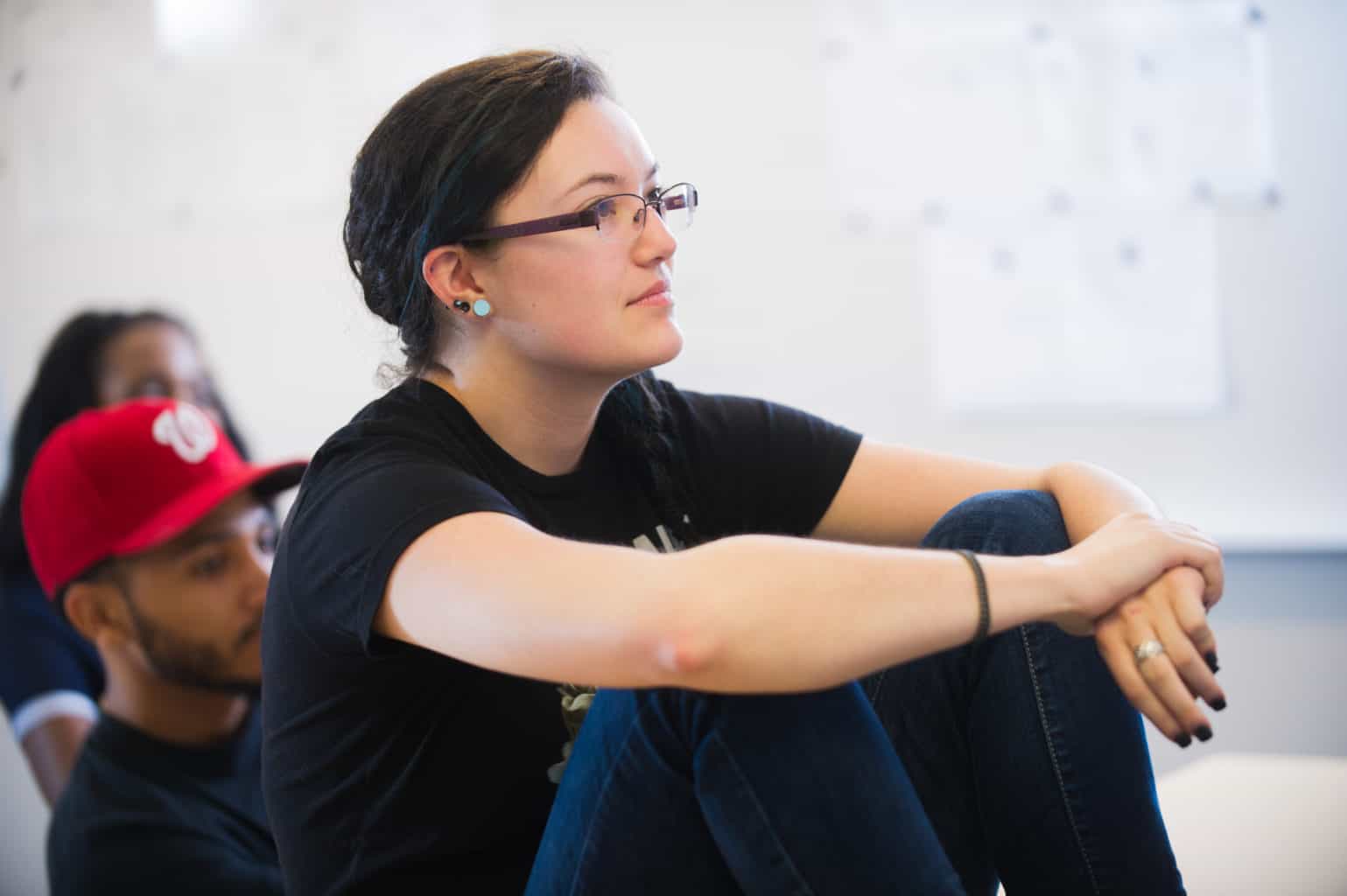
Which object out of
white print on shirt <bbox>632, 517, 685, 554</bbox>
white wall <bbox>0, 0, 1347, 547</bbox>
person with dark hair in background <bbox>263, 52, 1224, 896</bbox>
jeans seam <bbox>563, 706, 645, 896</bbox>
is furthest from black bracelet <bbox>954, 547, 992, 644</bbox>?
white wall <bbox>0, 0, 1347, 547</bbox>

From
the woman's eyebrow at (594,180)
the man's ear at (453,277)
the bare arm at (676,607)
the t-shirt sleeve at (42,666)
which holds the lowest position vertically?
the t-shirt sleeve at (42,666)

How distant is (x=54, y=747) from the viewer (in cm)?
202

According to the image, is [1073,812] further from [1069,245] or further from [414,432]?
[1069,245]

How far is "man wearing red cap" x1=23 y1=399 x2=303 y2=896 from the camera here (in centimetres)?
154

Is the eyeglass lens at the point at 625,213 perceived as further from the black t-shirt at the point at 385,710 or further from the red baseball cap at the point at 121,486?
the red baseball cap at the point at 121,486

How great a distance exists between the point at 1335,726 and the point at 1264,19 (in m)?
1.09

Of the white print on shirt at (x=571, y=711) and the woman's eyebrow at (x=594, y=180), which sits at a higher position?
the woman's eyebrow at (x=594, y=180)

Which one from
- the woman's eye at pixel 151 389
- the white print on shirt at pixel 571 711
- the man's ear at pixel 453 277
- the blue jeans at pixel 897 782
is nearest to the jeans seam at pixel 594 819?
the blue jeans at pixel 897 782

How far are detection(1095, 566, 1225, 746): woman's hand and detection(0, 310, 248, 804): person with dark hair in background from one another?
1.72 meters

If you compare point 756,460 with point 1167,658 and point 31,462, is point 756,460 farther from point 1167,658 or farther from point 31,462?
point 31,462

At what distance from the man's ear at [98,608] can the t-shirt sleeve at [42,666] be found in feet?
1.58

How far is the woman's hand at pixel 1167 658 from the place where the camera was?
972mm

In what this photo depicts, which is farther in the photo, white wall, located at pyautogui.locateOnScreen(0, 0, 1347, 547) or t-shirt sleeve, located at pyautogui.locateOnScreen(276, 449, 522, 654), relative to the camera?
white wall, located at pyautogui.locateOnScreen(0, 0, 1347, 547)

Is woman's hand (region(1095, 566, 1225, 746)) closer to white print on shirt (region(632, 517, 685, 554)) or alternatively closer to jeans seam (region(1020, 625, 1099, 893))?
jeans seam (region(1020, 625, 1099, 893))
